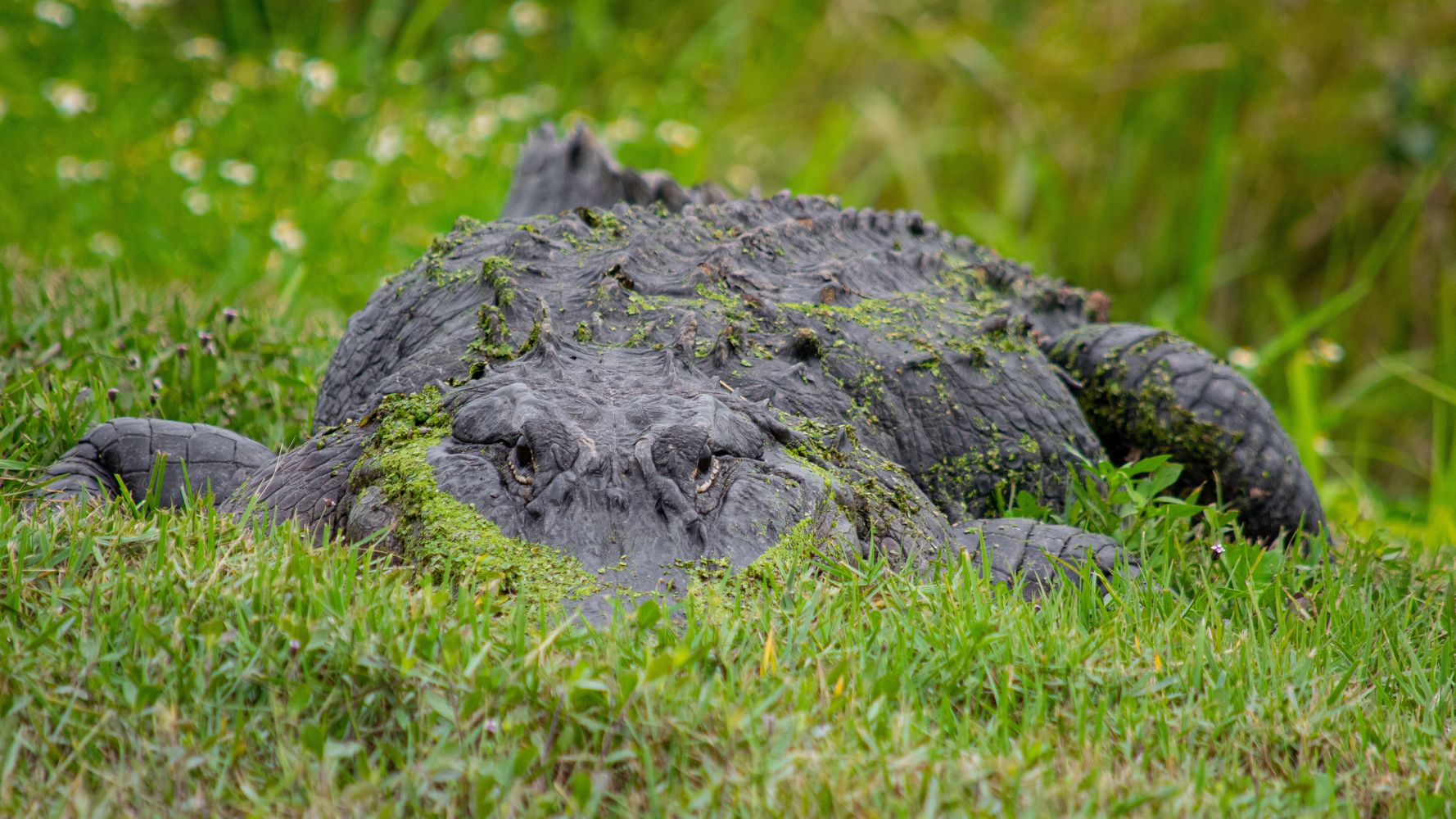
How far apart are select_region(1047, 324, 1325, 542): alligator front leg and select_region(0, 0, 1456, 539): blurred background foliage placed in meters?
2.06

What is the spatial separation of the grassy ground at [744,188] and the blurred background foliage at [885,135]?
3cm

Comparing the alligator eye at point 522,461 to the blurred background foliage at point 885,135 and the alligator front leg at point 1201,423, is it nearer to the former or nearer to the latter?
the alligator front leg at point 1201,423

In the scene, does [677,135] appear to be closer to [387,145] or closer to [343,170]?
[387,145]

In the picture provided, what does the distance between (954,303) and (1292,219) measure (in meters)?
5.48

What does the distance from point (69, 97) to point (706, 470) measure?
651cm

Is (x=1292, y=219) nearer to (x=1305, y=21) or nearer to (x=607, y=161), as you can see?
(x=1305, y=21)

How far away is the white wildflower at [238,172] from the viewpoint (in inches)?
277

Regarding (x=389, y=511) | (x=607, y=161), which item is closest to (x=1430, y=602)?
(x=389, y=511)

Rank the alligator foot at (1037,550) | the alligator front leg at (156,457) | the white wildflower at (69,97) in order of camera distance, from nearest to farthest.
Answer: the alligator foot at (1037,550) < the alligator front leg at (156,457) < the white wildflower at (69,97)

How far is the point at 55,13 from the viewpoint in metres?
8.24

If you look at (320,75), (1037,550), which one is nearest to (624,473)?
(1037,550)

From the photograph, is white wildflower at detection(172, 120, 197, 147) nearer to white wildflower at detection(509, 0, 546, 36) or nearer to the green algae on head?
white wildflower at detection(509, 0, 546, 36)

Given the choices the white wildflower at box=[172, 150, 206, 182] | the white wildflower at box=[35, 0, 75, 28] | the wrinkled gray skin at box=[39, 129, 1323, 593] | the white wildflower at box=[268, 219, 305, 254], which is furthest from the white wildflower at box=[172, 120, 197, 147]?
the wrinkled gray skin at box=[39, 129, 1323, 593]

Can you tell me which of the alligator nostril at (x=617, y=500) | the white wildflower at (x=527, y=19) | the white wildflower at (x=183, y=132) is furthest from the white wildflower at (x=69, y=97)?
the alligator nostril at (x=617, y=500)
